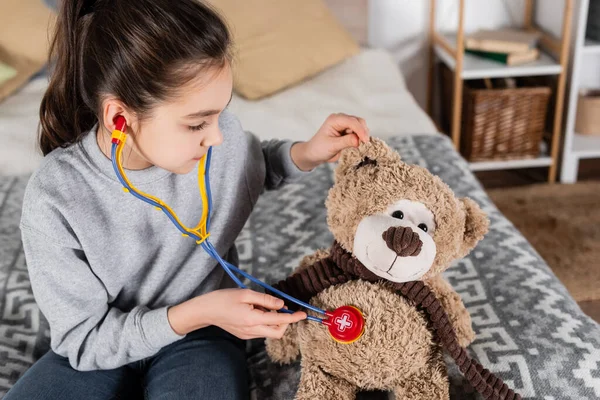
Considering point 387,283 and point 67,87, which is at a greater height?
point 67,87

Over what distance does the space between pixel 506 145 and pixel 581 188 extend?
0.30m

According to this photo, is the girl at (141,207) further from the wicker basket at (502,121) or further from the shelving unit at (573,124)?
the shelving unit at (573,124)

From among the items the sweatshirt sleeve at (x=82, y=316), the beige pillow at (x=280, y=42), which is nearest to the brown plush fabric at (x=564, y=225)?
the beige pillow at (x=280, y=42)

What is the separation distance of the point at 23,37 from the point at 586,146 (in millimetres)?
1915

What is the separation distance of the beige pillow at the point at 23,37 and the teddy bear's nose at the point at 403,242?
1.60 meters

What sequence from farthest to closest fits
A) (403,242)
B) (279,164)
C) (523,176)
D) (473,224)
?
(523,176) → (279,164) → (473,224) → (403,242)

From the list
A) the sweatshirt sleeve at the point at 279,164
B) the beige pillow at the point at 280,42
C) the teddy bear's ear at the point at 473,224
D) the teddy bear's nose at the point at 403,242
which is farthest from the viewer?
the beige pillow at the point at 280,42

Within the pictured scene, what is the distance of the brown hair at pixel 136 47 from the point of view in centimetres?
81

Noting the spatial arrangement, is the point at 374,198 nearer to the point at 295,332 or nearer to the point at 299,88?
the point at 295,332

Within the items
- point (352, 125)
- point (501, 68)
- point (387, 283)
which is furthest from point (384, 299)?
point (501, 68)

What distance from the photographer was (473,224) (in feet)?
2.89

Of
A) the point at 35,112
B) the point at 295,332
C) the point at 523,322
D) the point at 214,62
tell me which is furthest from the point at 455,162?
the point at 35,112

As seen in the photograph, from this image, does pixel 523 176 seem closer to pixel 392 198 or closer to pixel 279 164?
pixel 279 164

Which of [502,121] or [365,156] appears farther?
[502,121]
